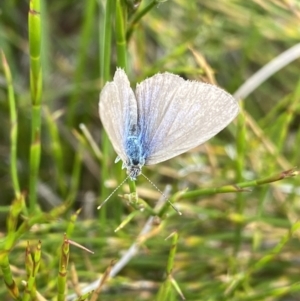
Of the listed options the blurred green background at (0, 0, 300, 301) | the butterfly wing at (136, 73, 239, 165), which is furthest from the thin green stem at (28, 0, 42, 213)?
the butterfly wing at (136, 73, 239, 165)

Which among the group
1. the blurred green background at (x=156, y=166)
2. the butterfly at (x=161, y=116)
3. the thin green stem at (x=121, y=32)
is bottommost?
the blurred green background at (x=156, y=166)

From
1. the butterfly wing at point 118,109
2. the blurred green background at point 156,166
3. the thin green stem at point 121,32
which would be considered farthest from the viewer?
the blurred green background at point 156,166

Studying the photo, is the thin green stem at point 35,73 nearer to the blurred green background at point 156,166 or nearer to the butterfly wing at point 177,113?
the blurred green background at point 156,166

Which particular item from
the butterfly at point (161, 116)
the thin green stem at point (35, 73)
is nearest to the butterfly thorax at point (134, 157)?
the butterfly at point (161, 116)

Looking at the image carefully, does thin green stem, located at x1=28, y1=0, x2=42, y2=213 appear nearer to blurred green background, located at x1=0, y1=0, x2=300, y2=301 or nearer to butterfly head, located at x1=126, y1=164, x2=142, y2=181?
blurred green background, located at x1=0, y1=0, x2=300, y2=301

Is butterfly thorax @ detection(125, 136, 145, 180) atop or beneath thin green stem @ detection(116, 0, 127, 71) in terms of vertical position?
beneath

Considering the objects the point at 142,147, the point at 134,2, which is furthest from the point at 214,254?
the point at 134,2

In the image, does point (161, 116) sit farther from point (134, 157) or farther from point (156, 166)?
point (156, 166)
